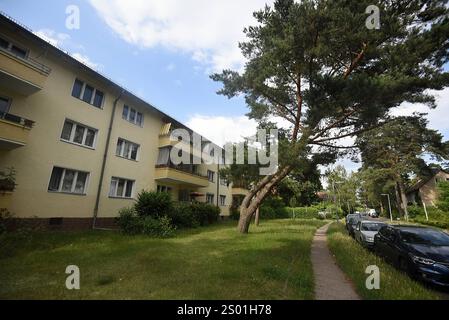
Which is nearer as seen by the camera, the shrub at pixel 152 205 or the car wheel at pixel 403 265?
the car wheel at pixel 403 265

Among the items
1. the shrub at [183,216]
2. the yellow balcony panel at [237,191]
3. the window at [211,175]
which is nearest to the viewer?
the shrub at [183,216]

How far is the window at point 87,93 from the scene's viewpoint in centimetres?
1437

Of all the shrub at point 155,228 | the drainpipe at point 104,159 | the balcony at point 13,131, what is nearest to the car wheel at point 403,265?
the shrub at point 155,228

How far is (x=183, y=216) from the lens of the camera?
56.6 feet

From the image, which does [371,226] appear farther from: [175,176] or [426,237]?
[175,176]

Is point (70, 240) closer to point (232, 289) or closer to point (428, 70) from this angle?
point (232, 289)

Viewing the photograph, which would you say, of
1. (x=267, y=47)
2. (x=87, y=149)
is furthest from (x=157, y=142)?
(x=267, y=47)

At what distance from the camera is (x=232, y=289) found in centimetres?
541

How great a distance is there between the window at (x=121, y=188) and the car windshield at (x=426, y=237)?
16.5 m

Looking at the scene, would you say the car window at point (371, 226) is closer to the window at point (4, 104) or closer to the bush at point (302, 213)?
the window at point (4, 104)

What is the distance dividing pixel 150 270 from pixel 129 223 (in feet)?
25.8

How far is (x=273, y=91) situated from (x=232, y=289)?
10.6 meters

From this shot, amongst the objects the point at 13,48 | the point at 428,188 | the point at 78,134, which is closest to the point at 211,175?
the point at 78,134

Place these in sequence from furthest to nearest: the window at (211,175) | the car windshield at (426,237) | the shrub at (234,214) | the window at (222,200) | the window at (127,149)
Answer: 1. the shrub at (234,214)
2. the window at (222,200)
3. the window at (211,175)
4. the window at (127,149)
5. the car windshield at (426,237)
